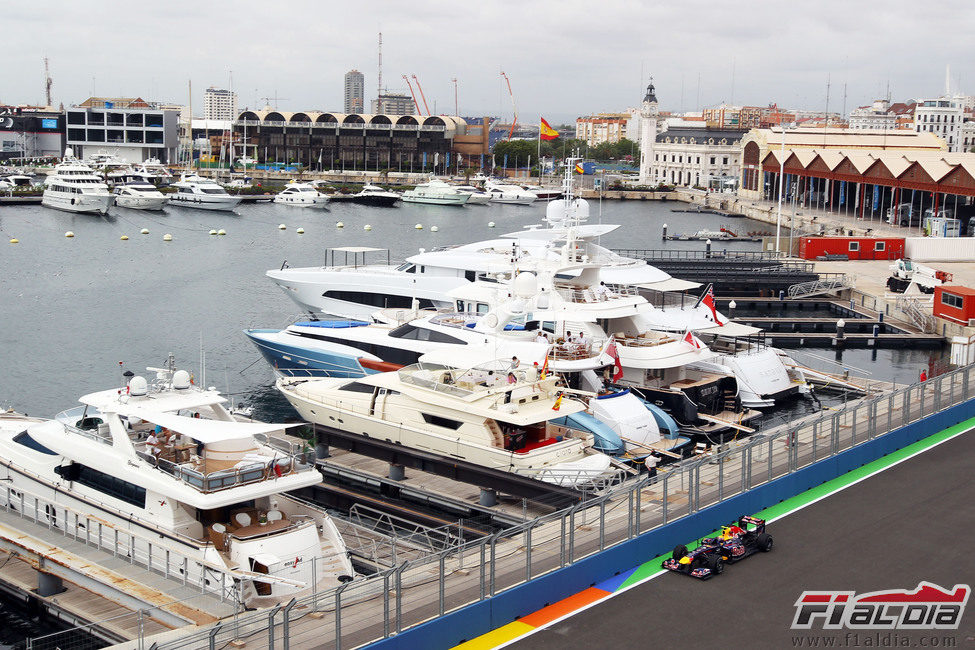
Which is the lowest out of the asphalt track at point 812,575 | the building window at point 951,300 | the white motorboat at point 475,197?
the asphalt track at point 812,575

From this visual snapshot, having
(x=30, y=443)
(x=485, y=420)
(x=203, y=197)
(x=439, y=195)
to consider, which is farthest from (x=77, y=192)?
(x=485, y=420)

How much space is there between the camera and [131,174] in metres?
108

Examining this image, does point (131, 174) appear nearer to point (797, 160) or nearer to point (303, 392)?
point (797, 160)

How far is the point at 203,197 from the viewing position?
95.9m

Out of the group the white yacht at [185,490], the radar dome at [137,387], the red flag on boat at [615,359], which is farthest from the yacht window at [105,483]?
the red flag on boat at [615,359]

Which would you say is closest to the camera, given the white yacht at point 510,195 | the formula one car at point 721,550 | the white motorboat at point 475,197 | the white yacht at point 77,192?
the formula one car at point 721,550

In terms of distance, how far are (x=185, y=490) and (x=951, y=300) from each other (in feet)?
113

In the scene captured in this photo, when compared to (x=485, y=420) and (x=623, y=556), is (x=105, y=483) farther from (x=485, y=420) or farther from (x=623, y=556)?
(x=623, y=556)

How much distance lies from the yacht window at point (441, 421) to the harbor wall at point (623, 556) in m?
6.50

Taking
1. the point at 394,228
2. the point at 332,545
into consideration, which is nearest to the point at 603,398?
the point at 332,545

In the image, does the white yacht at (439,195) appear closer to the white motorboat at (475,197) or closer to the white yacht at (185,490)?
the white motorboat at (475,197)

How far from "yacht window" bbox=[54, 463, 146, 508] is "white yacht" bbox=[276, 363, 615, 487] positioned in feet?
22.8

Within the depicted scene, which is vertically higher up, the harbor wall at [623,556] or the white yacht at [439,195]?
the white yacht at [439,195]

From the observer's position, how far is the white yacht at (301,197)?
102 m
